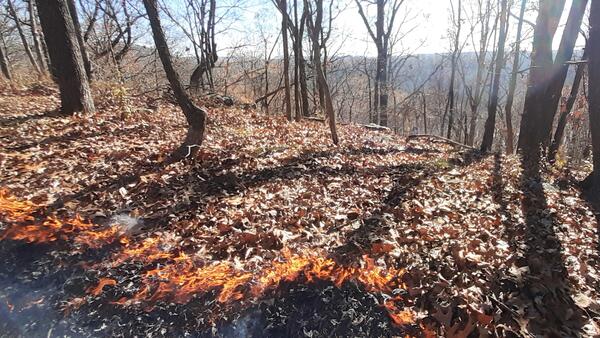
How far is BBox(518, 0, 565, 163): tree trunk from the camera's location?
8352 millimetres

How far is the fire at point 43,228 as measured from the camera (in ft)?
12.3

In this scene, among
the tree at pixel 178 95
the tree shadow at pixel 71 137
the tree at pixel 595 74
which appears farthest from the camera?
the tree at pixel 178 95

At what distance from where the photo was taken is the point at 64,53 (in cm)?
709

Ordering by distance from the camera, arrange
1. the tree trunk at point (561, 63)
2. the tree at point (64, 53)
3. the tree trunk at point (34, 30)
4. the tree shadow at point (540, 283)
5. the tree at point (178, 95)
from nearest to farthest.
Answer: the tree shadow at point (540, 283), the tree at point (178, 95), the tree at point (64, 53), the tree trunk at point (561, 63), the tree trunk at point (34, 30)

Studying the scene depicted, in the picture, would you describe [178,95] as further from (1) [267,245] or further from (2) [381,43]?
(2) [381,43]

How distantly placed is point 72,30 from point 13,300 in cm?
622

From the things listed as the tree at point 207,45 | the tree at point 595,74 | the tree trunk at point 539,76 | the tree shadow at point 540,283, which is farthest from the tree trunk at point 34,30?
the tree at point 595,74

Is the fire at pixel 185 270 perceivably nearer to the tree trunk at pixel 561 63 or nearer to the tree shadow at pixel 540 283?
the tree shadow at pixel 540 283

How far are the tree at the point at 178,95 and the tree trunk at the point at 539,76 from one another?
7547 millimetres

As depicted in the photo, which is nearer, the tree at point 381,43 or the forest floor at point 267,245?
the forest floor at point 267,245

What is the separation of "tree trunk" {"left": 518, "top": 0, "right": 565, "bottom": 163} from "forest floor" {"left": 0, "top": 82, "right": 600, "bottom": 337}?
2.10 m

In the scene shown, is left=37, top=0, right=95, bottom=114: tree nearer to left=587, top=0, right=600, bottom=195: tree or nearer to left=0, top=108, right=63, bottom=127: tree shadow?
left=0, top=108, right=63, bottom=127: tree shadow

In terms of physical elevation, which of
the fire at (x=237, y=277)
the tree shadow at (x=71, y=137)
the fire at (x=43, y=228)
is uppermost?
the tree shadow at (x=71, y=137)

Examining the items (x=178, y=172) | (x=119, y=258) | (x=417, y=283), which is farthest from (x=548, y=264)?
(x=178, y=172)
